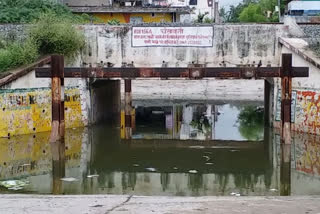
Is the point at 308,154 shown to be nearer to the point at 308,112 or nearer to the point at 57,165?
the point at 308,112

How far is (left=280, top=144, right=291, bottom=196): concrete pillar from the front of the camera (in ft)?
42.4

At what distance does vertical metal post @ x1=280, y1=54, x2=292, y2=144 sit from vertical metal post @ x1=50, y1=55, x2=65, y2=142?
7264 millimetres

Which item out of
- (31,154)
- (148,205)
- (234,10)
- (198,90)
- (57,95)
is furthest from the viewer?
(234,10)

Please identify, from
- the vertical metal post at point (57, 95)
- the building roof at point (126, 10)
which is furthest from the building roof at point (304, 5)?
the vertical metal post at point (57, 95)

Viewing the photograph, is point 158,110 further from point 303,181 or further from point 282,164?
point 303,181

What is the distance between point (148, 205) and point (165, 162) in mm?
7657

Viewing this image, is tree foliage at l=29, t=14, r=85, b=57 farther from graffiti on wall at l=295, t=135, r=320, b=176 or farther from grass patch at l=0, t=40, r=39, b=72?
graffiti on wall at l=295, t=135, r=320, b=176

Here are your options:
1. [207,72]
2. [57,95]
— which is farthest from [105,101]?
[207,72]

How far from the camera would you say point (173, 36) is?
22359 millimetres

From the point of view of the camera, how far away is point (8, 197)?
386 inches

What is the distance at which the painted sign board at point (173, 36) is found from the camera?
22.3 metres

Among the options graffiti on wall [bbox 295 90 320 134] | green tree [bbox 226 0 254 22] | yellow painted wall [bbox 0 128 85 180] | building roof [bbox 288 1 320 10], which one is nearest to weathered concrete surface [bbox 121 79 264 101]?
graffiti on wall [bbox 295 90 320 134]

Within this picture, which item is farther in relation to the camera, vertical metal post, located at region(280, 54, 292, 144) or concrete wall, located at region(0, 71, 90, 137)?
concrete wall, located at region(0, 71, 90, 137)

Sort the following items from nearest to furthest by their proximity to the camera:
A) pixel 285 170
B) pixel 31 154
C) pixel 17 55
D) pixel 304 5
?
1. pixel 285 170
2. pixel 31 154
3. pixel 17 55
4. pixel 304 5
